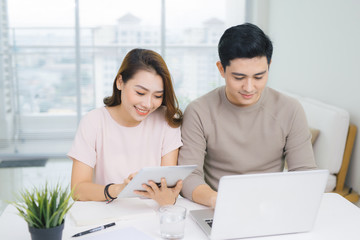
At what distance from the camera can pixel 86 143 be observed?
1630mm

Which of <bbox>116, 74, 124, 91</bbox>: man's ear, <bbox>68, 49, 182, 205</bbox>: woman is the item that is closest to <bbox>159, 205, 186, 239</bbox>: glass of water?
<bbox>68, 49, 182, 205</bbox>: woman

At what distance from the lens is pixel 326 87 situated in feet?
9.45

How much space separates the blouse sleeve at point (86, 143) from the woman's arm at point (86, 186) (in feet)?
0.09

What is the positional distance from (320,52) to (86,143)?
2034mm

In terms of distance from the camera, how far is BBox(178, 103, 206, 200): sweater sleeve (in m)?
→ 1.64

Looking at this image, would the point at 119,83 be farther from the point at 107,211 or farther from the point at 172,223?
the point at 172,223

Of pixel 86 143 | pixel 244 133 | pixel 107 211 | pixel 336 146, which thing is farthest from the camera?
pixel 336 146

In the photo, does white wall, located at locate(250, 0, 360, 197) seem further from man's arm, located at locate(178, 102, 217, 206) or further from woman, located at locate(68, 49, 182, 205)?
woman, located at locate(68, 49, 182, 205)

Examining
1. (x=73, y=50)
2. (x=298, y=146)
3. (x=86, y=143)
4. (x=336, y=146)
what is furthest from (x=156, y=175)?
(x=73, y=50)

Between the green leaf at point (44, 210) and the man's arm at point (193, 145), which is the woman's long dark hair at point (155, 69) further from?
the green leaf at point (44, 210)

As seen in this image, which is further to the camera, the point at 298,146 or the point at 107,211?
the point at 298,146

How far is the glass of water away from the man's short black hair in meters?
0.68

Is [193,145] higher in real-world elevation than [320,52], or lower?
lower

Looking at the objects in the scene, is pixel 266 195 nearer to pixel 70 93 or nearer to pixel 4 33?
pixel 70 93
